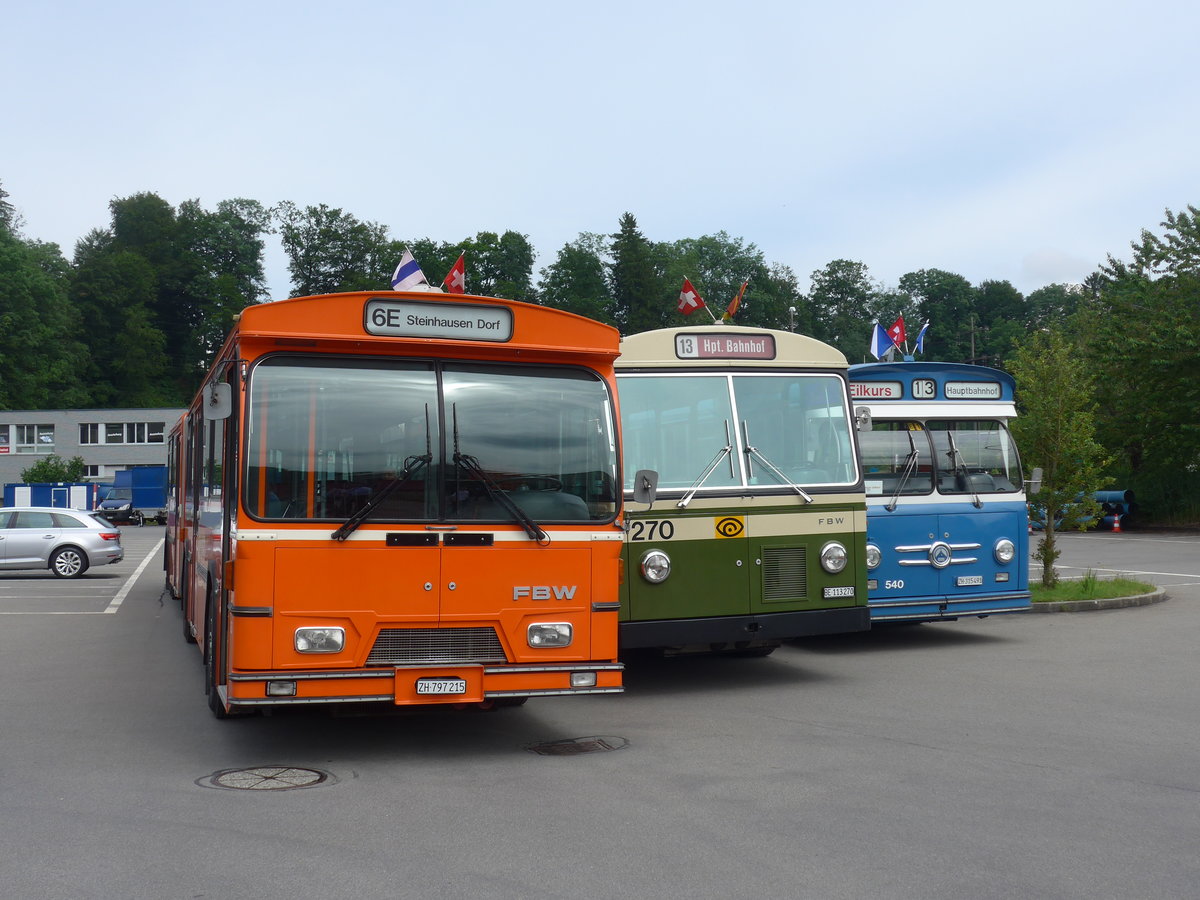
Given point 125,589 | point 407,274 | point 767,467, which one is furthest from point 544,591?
point 125,589

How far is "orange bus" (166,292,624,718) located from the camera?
7.58 meters

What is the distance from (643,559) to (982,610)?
17.1 feet

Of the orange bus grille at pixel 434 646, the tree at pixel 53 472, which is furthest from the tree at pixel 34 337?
the orange bus grille at pixel 434 646

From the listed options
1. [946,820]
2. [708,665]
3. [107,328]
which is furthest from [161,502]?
[946,820]

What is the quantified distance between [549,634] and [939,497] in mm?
7046

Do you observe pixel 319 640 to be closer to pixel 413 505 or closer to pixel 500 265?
pixel 413 505

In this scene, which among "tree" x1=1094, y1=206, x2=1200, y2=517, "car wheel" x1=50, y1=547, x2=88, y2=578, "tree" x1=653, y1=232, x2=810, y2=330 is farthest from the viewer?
"tree" x1=653, y1=232, x2=810, y2=330

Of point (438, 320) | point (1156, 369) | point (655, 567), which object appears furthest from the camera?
point (1156, 369)

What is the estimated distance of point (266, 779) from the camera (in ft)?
24.2

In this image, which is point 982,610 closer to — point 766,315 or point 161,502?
point 161,502

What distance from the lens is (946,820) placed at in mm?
6242

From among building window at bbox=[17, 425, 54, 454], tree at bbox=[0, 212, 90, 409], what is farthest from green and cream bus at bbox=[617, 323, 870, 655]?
tree at bbox=[0, 212, 90, 409]

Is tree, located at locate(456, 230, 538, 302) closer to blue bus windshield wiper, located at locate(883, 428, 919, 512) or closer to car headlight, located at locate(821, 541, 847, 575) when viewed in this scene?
blue bus windshield wiper, located at locate(883, 428, 919, 512)

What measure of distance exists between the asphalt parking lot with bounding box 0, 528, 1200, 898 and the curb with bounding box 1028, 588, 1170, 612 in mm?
4332
